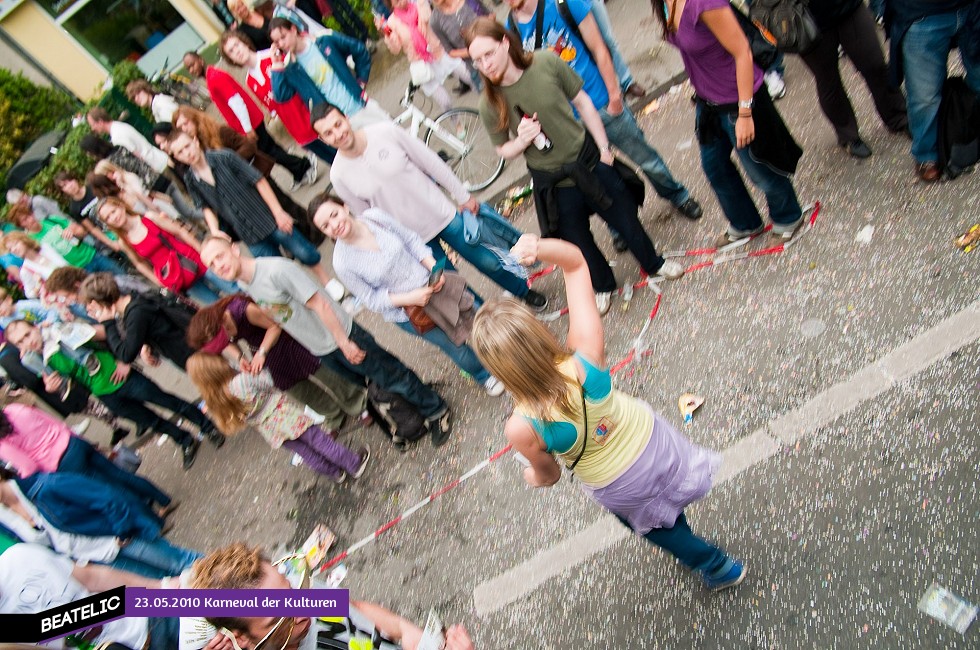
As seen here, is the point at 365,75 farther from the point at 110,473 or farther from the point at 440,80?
the point at 110,473

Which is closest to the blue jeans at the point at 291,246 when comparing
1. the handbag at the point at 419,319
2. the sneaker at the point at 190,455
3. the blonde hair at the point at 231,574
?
the handbag at the point at 419,319

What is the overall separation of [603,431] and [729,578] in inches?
43.0

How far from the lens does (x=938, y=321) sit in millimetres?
3254

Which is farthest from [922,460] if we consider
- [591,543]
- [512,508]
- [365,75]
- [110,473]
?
[365,75]

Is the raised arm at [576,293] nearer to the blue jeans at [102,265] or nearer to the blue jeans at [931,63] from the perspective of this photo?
the blue jeans at [931,63]

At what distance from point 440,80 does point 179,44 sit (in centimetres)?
1184

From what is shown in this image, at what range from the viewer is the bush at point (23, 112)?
12.8 metres

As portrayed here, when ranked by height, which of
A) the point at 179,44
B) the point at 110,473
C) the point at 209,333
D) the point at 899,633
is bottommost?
the point at 899,633

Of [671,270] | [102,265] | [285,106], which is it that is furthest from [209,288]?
[671,270]

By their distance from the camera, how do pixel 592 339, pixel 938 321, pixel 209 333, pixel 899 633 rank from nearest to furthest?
pixel 592 339, pixel 899 633, pixel 938 321, pixel 209 333

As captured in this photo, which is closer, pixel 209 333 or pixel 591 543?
pixel 591 543

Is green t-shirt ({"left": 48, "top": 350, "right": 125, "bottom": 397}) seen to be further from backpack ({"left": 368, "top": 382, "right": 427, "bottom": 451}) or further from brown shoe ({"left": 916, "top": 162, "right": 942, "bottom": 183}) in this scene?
brown shoe ({"left": 916, "top": 162, "right": 942, "bottom": 183})

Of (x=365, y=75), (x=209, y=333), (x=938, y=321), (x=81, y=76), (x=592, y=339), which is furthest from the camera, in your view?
(x=81, y=76)

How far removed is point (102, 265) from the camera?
6.91 meters
